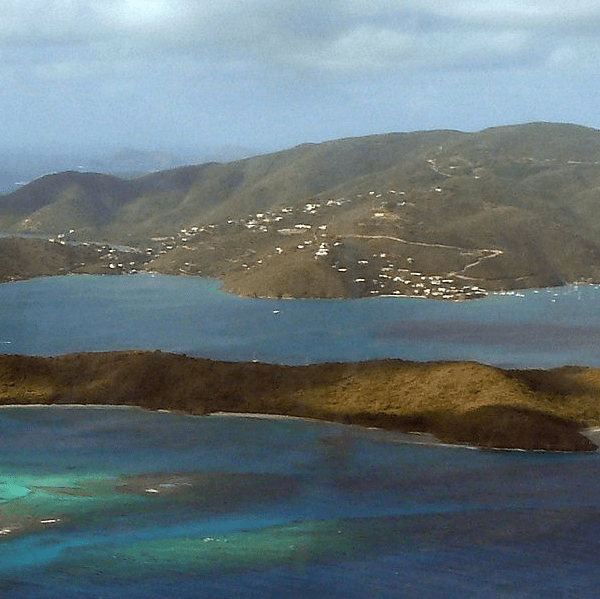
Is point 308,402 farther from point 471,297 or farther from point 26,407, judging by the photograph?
point 471,297

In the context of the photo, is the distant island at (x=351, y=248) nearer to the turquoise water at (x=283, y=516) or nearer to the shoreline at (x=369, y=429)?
the shoreline at (x=369, y=429)

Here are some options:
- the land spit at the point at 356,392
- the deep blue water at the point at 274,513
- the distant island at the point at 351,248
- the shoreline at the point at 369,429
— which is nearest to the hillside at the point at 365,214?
the distant island at the point at 351,248

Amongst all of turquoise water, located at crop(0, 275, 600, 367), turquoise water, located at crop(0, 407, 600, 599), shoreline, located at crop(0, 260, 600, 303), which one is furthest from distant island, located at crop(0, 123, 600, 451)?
turquoise water, located at crop(0, 275, 600, 367)

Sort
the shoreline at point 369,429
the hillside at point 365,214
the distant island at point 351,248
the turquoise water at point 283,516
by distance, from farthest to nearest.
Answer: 1. the hillside at point 365,214
2. the distant island at point 351,248
3. the shoreline at point 369,429
4. the turquoise water at point 283,516

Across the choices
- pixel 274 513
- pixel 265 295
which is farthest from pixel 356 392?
pixel 265 295

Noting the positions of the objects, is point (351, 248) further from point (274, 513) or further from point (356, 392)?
point (274, 513)

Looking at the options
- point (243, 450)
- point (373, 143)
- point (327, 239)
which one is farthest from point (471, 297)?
point (373, 143)
